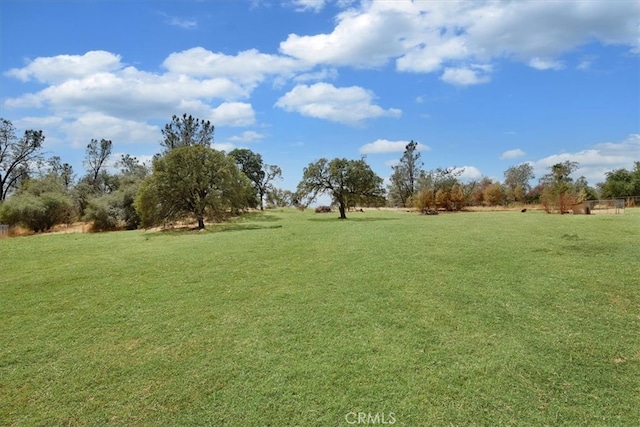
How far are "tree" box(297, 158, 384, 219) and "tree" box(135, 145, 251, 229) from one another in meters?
7.79

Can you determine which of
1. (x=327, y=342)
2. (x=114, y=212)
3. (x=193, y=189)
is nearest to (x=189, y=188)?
(x=193, y=189)

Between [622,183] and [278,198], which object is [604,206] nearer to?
[622,183]

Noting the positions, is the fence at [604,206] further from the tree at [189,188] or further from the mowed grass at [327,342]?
the tree at [189,188]

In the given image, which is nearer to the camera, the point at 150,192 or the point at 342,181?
the point at 150,192

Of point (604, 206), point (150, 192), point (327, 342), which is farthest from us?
point (604, 206)

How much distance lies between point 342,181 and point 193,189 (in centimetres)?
1195

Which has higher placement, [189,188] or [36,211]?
[189,188]

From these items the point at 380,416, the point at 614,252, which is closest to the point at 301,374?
the point at 380,416

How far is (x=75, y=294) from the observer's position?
23.6ft

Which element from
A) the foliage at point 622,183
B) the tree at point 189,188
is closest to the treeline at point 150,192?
the tree at point 189,188

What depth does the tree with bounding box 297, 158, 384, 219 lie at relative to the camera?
28.1 metres

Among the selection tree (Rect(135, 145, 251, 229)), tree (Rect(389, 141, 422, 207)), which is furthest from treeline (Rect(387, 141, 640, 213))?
tree (Rect(135, 145, 251, 229))

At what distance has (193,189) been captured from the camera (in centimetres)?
2066

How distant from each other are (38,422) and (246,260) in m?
6.12
